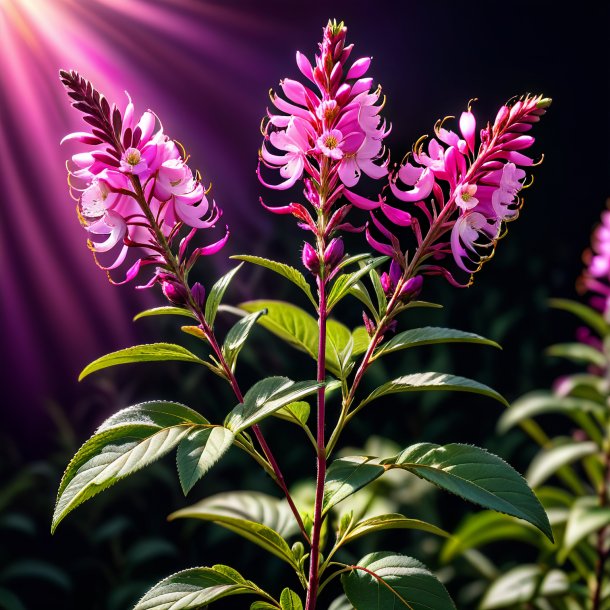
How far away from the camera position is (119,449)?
749 mm

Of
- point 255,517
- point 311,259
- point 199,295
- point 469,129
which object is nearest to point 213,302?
point 199,295

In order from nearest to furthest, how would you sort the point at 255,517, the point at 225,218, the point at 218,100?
1. the point at 255,517
2. the point at 225,218
3. the point at 218,100

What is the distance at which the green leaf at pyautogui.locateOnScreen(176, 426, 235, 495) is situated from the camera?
0.64 m

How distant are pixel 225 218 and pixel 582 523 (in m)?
2.39

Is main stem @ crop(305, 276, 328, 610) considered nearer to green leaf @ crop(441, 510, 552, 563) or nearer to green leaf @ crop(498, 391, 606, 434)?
green leaf @ crop(441, 510, 552, 563)

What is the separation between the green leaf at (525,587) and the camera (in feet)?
6.28

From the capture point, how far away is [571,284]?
399 centimetres

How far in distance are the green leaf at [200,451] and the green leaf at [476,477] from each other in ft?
0.65

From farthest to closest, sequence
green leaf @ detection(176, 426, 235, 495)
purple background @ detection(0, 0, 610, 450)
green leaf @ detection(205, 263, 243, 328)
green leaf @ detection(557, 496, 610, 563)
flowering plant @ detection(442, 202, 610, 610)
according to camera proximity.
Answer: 1. purple background @ detection(0, 0, 610, 450)
2. flowering plant @ detection(442, 202, 610, 610)
3. green leaf @ detection(557, 496, 610, 563)
4. green leaf @ detection(205, 263, 243, 328)
5. green leaf @ detection(176, 426, 235, 495)

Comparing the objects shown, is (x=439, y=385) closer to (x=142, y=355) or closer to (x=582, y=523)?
(x=142, y=355)

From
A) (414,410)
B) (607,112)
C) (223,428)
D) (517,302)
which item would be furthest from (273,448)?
(607,112)

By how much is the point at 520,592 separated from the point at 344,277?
1.43 metres

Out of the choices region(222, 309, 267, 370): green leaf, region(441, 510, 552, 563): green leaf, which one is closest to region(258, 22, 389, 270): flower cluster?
region(222, 309, 267, 370): green leaf

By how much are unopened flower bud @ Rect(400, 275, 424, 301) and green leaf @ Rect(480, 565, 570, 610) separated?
1.39 meters
